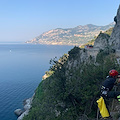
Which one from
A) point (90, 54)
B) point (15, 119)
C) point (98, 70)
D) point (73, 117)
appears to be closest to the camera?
point (73, 117)

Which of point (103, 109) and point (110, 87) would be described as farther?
point (103, 109)

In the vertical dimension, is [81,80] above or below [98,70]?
below

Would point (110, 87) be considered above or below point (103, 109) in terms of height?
above

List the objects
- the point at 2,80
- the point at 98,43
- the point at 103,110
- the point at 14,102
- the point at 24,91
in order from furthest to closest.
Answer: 1. the point at 2,80
2. the point at 24,91
3. the point at 98,43
4. the point at 14,102
5. the point at 103,110

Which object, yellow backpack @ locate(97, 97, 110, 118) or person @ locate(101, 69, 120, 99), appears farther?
yellow backpack @ locate(97, 97, 110, 118)

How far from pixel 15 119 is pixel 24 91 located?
2060cm

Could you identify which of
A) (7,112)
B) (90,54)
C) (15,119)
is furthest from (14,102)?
(90,54)

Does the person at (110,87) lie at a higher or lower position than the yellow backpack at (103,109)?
higher

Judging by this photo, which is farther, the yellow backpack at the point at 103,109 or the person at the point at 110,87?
the yellow backpack at the point at 103,109

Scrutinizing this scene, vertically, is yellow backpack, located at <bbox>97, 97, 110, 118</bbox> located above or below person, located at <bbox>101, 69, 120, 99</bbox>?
below

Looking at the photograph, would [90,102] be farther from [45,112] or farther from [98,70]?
[45,112]

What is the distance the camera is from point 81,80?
15492 millimetres

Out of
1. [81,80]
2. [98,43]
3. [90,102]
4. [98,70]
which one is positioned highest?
[98,43]

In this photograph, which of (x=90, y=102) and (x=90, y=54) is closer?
(x=90, y=102)
